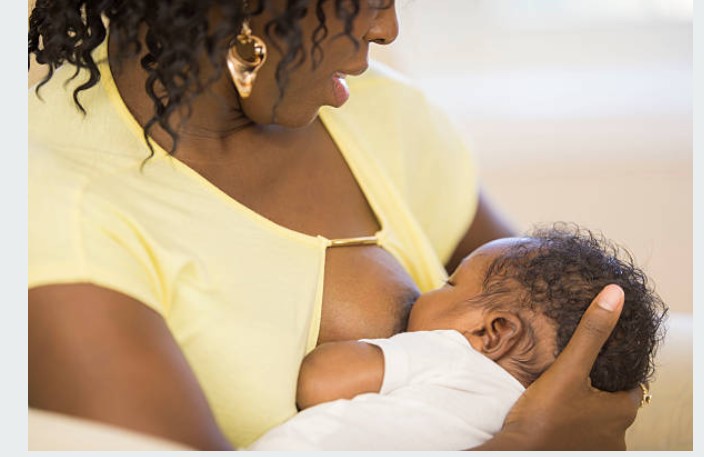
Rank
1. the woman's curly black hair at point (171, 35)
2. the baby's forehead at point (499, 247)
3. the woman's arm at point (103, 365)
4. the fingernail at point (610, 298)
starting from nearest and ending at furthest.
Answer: the woman's arm at point (103, 365) → the woman's curly black hair at point (171, 35) → the fingernail at point (610, 298) → the baby's forehead at point (499, 247)

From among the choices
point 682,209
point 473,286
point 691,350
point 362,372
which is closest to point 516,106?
point 682,209

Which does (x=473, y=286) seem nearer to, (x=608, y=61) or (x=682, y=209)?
(x=682, y=209)

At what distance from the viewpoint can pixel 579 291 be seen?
132cm

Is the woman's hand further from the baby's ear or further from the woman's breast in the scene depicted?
the woman's breast

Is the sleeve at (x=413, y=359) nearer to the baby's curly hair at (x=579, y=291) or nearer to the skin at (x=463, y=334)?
the skin at (x=463, y=334)

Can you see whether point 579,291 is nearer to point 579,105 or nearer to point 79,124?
point 79,124

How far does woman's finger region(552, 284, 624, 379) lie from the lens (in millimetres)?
1255

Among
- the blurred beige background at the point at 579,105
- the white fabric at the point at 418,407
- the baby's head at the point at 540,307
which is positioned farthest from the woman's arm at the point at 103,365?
the blurred beige background at the point at 579,105

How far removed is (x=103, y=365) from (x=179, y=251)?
0.20 meters

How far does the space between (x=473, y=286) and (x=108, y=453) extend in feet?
1.93

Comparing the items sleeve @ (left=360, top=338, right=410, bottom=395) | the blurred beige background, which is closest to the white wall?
the blurred beige background

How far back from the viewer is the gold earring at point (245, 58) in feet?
4.02

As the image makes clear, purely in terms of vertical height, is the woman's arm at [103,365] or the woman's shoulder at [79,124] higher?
the woman's shoulder at [79,124]

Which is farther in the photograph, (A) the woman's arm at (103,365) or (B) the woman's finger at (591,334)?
(B) the woman's finger at (591,334)
